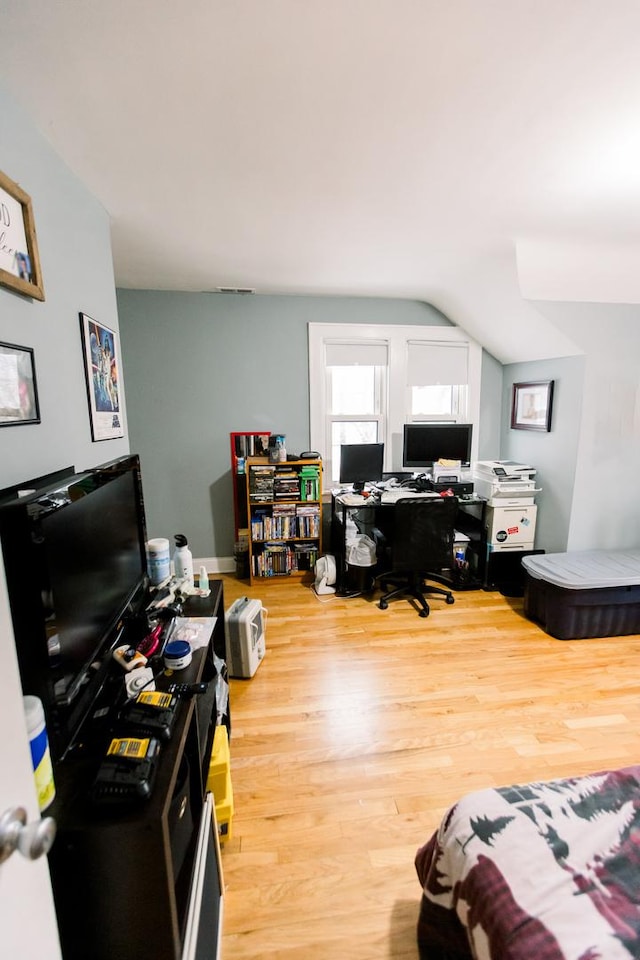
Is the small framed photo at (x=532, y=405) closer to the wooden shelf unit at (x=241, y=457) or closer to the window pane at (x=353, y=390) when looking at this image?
the window pane at (x=353, y=390)

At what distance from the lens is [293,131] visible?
138 cm

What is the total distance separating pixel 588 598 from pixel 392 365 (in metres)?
2.35

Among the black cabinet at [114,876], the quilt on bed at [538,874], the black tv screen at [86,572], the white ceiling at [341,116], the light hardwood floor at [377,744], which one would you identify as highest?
the white ceiling at [341,116]

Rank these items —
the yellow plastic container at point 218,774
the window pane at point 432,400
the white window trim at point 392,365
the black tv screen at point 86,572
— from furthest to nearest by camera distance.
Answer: the window pane at point 432,400 < the white window trim at point 392,365 < the yellow plastic container at point 218,774 < the black tv screen at point 86,572

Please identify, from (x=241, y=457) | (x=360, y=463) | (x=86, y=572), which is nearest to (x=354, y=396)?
(x=360, y=463)

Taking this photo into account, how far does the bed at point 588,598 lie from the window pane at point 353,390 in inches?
77.3

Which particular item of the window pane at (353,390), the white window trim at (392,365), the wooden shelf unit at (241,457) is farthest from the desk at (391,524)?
the window pane at (353,390)

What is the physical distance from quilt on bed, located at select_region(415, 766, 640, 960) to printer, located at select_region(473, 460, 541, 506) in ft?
7.31

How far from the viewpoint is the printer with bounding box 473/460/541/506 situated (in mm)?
3082

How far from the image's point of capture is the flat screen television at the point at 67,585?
748 mm

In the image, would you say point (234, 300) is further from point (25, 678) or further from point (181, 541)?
point (25, 678)

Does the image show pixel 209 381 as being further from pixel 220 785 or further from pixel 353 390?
pixel 220 785

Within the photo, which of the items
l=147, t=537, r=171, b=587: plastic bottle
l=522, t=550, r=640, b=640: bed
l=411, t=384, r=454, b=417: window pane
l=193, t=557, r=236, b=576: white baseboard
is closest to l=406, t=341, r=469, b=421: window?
l=411, t=384, r=454, b=417: window pane

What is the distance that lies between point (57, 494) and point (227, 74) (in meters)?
1.29
